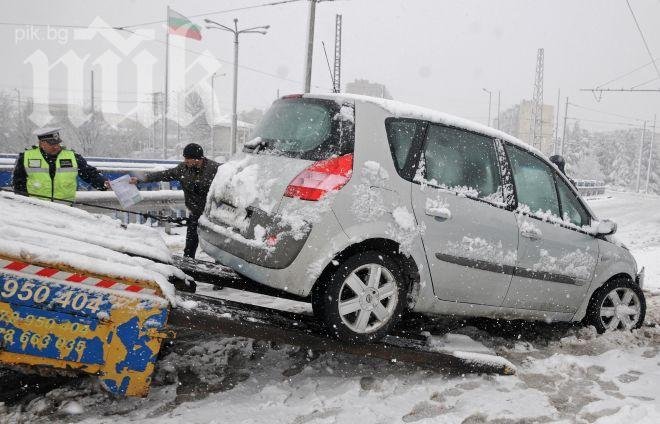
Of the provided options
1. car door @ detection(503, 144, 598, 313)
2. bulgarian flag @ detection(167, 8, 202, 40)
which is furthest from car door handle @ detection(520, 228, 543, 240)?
bulgarian flag @ detection(167, 8, 202, 40)

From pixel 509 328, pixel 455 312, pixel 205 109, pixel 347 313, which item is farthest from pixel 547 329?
pixel 205 109

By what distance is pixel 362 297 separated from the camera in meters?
3.20

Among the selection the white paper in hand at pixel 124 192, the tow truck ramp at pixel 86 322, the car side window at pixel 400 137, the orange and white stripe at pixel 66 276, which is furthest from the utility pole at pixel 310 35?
the orange and white stripe at pixel 66 276

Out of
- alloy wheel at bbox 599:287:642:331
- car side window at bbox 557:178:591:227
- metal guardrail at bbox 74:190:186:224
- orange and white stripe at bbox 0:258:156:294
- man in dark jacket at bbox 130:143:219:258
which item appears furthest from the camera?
metal guardrail at bbox 74:190:186:224

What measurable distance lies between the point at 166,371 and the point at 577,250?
11.0 ft

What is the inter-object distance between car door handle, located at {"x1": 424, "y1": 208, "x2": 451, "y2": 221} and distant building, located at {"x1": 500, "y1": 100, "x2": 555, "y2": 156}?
273 ft

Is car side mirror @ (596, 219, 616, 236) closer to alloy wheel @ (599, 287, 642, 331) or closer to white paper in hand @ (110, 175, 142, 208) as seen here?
alloy wheel @ (599, 287, 642, 331)

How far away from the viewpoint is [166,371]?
3238 mm

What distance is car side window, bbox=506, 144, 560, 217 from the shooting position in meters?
3.99

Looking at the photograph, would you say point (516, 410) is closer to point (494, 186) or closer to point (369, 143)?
point (494, 186)

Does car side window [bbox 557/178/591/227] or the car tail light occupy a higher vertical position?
the car tail light

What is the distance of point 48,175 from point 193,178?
4.51 feet

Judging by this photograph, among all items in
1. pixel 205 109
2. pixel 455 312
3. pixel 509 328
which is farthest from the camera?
pixel 205 109

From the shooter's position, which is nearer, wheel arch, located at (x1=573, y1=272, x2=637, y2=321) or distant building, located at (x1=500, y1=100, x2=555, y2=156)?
wheel arch, located at (x1=573, y1=272, x2=637, y2=321)
